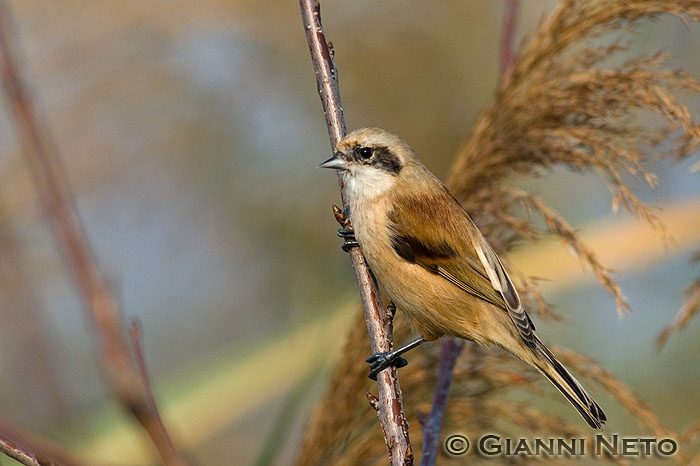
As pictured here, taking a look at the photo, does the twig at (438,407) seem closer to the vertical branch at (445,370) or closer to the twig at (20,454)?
the vertical branch at (445,370)

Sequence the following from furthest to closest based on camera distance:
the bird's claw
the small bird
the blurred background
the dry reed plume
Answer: the blurred background
the small bird
the dry reed plume
the bird's claw

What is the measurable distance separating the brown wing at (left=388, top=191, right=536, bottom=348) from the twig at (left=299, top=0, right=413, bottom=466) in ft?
0.57

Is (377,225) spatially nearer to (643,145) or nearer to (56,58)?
(643,145)

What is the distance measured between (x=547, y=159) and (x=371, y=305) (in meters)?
0.67

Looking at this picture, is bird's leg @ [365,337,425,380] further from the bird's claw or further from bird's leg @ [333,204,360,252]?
bird's leg @ [333,204,360,252]

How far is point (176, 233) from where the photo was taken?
4.43m

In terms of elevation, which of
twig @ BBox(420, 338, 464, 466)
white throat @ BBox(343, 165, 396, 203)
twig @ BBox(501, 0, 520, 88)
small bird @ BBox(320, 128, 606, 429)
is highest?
twig @ BBox(501, 0, 520, 88)

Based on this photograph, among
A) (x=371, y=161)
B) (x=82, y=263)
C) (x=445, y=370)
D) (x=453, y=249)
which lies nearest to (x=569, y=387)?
(x=445, y=370)

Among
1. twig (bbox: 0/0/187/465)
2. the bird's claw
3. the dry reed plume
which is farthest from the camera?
the dry reed plume

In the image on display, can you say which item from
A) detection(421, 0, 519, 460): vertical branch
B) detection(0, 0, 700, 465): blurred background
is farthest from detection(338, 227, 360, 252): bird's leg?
detection(0, 0, 700, 465): blurred background

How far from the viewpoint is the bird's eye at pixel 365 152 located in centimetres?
224

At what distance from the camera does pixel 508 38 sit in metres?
2.06

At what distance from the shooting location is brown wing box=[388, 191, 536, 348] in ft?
7.14

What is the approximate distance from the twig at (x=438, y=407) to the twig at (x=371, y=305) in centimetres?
20
